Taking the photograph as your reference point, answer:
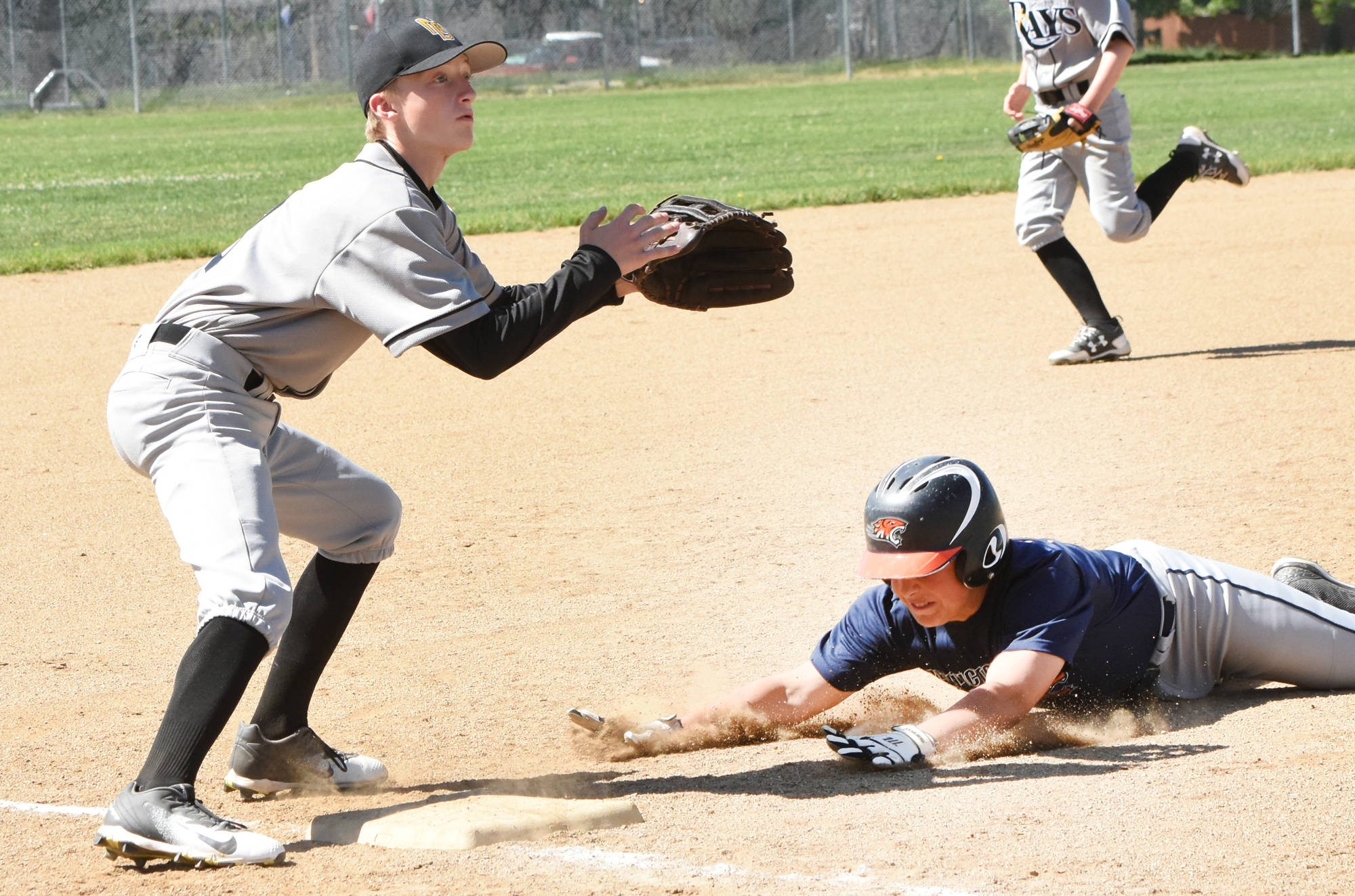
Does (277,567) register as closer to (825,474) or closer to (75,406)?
(825,474)

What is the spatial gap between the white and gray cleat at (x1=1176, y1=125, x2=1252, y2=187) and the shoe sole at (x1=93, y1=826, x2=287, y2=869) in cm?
665

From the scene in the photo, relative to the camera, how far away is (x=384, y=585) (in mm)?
5207

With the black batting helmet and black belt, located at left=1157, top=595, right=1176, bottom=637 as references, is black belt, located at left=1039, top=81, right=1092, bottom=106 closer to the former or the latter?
black belt, located at left=1157, top=595, right=1176, bottom=637

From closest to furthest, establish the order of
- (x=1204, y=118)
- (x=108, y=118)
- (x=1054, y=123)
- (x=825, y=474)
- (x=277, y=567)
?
(x=277, y=567) < (x=825, y=474) < (x=1054, y=123) < (x=1204, y=118) < (x=108, y=118)

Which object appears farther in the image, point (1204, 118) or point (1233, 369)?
point (1204, 118)

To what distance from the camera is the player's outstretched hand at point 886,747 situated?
11.1 feet

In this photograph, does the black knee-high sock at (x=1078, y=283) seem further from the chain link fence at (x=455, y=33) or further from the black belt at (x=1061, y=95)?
the chain link fence at (x=455, y=33)

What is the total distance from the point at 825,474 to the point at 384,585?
6.09ft

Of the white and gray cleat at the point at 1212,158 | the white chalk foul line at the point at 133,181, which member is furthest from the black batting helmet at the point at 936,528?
the white chalk foul line at the point at 133,181

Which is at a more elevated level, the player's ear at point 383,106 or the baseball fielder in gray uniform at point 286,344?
the player's ear at point 383,106

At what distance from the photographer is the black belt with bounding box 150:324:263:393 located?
322 centimetres

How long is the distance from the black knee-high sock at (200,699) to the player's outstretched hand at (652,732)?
1044 mm

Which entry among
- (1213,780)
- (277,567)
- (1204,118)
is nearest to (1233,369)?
(1213,780)

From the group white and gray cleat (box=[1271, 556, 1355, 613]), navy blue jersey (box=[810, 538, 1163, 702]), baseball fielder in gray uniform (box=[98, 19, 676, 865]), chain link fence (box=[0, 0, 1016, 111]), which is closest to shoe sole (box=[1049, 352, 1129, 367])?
white and gray cleat (box=[1271, 556, 1355, 613])
